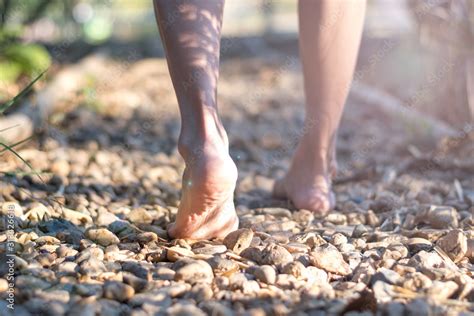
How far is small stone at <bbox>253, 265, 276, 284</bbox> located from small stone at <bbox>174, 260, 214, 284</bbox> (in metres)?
0.09

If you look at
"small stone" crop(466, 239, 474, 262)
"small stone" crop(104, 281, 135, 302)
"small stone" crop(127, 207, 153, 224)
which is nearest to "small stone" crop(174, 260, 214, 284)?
"small stone" crop(104, 281, 135, 302)

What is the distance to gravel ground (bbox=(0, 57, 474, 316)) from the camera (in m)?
1.27

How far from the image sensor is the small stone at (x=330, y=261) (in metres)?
1.43

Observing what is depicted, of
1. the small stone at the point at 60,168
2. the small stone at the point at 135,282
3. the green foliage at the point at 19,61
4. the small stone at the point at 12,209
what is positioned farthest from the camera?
the green foliage at the point at 19,61

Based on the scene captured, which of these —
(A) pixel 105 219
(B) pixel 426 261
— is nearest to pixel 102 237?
(A) pixel 105 219

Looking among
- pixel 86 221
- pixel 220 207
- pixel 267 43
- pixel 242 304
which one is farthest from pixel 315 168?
pixel 267 43

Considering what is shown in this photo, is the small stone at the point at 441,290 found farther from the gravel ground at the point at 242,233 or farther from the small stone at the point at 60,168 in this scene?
the small stone at the point at 60,168

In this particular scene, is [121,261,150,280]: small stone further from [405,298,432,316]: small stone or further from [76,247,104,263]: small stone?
[405,298,432,316]: small stone

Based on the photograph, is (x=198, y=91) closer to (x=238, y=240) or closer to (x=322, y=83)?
(x=238, y=240)

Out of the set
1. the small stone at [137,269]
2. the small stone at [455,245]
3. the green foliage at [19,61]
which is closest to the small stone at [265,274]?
the small stone at [137,269]

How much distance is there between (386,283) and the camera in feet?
4.34

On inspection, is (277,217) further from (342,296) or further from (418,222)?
(342,296)

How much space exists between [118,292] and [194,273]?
163 millimetres

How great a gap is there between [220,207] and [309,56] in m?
0.56
